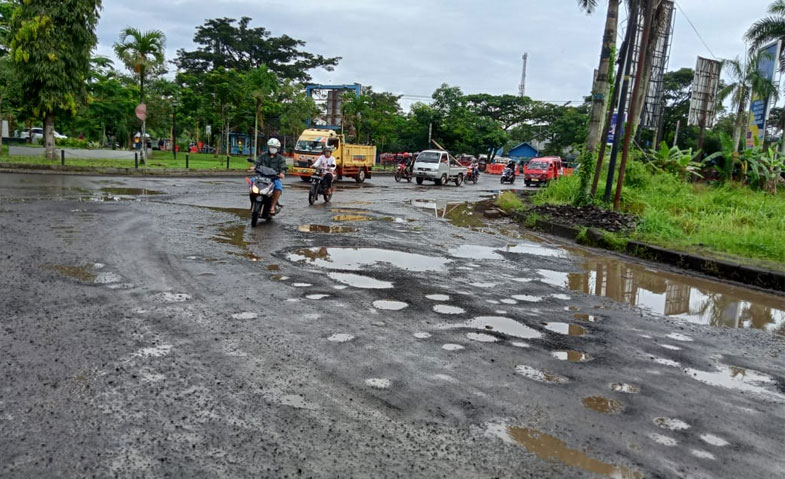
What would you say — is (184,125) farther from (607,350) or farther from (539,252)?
(607,350)

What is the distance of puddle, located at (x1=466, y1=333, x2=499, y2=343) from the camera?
15.0 feet

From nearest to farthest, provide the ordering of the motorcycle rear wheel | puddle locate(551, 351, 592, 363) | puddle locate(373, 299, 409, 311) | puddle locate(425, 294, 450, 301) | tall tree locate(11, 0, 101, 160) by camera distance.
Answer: puddle locate(551, 351, 592, 363)
puddle locate(373, 299, 409, 311)
puddle locate(425, 294, 450, 301)
the motorcycle rear wheel
tall tree locate(11, 0, 101, 160)

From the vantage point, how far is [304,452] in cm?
276

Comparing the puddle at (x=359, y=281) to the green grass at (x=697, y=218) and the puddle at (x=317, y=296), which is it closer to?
the puddle at (x=317, y=296)

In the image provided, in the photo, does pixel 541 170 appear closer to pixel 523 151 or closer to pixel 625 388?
pixel 625 388

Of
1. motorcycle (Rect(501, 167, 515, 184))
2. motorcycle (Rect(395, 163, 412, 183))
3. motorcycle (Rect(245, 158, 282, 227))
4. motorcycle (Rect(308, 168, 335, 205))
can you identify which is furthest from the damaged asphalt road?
motorcycle (Rect(501, 167, 515, 184))

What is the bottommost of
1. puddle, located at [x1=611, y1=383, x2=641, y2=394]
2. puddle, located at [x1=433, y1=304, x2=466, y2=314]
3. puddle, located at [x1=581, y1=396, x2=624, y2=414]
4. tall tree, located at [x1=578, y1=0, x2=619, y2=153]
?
puddle, located at [x1=581, y1=396, x2=624, y2=414]

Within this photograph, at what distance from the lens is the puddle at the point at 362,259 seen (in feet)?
24.3

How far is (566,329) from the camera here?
509 centimetres

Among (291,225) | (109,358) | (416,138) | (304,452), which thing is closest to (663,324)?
(304,452)

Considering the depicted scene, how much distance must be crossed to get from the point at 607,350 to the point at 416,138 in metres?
50.9

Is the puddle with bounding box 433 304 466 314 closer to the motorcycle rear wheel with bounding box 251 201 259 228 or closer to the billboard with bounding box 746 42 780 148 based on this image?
the motorcycle rear wheel with bounding box 251 201 259 228

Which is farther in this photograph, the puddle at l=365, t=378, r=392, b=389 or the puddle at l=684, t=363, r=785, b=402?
the puddle at l=684, t=363, r=785, b=402

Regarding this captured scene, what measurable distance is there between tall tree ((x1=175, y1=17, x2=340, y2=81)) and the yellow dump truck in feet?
115
